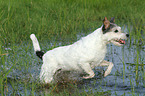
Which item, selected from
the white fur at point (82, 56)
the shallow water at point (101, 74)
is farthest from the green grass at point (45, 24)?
the white fur at point (82, 56)

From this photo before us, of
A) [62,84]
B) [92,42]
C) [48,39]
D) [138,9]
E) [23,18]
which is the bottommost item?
[62,84]

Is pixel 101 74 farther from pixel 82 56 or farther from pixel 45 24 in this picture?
pixel 45 24

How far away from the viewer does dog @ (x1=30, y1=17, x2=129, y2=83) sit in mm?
4848

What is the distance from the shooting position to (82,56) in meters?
5.04

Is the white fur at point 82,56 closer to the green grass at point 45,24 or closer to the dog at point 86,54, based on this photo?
the dog at point 86,54

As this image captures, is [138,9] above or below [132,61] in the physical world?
above

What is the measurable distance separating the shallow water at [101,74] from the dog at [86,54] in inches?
10.4

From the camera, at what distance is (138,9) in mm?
11109

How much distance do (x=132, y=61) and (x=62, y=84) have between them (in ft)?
6.19

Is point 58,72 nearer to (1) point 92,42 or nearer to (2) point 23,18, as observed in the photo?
(1) point 92,42

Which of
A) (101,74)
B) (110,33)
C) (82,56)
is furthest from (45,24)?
(110,33)

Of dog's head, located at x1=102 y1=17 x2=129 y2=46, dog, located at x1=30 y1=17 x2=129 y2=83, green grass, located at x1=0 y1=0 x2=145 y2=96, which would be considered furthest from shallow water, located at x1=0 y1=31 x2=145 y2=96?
dog's head, located at x1=102 y1=17 x2=129 y2=46

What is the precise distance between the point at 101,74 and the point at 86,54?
36.3 inches

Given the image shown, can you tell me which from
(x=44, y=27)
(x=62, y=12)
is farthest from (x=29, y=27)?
(x=62, y=12)
